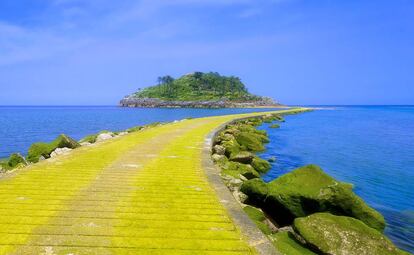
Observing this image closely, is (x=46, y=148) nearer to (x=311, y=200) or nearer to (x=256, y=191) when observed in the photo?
(x=256, y=191)

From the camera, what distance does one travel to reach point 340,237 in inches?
280

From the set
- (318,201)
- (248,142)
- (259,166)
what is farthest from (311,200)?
(248,142)

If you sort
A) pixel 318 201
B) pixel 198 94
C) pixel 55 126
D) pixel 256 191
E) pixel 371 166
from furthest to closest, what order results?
pixel 198 94 → pixel 55 126 → pixel 371 166 → pixel 256 191 → pixel 318 201

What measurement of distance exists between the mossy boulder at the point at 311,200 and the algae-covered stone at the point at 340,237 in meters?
1.74

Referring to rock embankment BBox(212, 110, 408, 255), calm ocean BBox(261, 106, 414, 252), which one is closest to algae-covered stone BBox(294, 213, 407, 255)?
rock embankment BBox(212, 110, 408, 255)

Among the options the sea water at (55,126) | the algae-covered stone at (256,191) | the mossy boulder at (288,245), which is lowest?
the sea water at (55,126)

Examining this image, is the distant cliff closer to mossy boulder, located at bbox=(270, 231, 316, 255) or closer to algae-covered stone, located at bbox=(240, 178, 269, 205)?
algae-covered stone, located at bbox=(240, 178, 269, 205)

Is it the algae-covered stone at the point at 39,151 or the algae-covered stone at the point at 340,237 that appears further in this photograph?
the algae-covered stone at the point at 39,151

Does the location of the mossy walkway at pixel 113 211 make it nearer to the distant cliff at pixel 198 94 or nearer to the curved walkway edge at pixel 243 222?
the curved walkway edge at pixel 243 222

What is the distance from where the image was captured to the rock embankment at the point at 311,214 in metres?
7.05

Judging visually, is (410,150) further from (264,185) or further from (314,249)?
(314,249)

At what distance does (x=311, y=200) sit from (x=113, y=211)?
5.14m

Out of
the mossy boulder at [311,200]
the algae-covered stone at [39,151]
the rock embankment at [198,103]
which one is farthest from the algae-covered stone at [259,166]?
the rock embankment at [198,103]

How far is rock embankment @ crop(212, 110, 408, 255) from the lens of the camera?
23.1 feet
